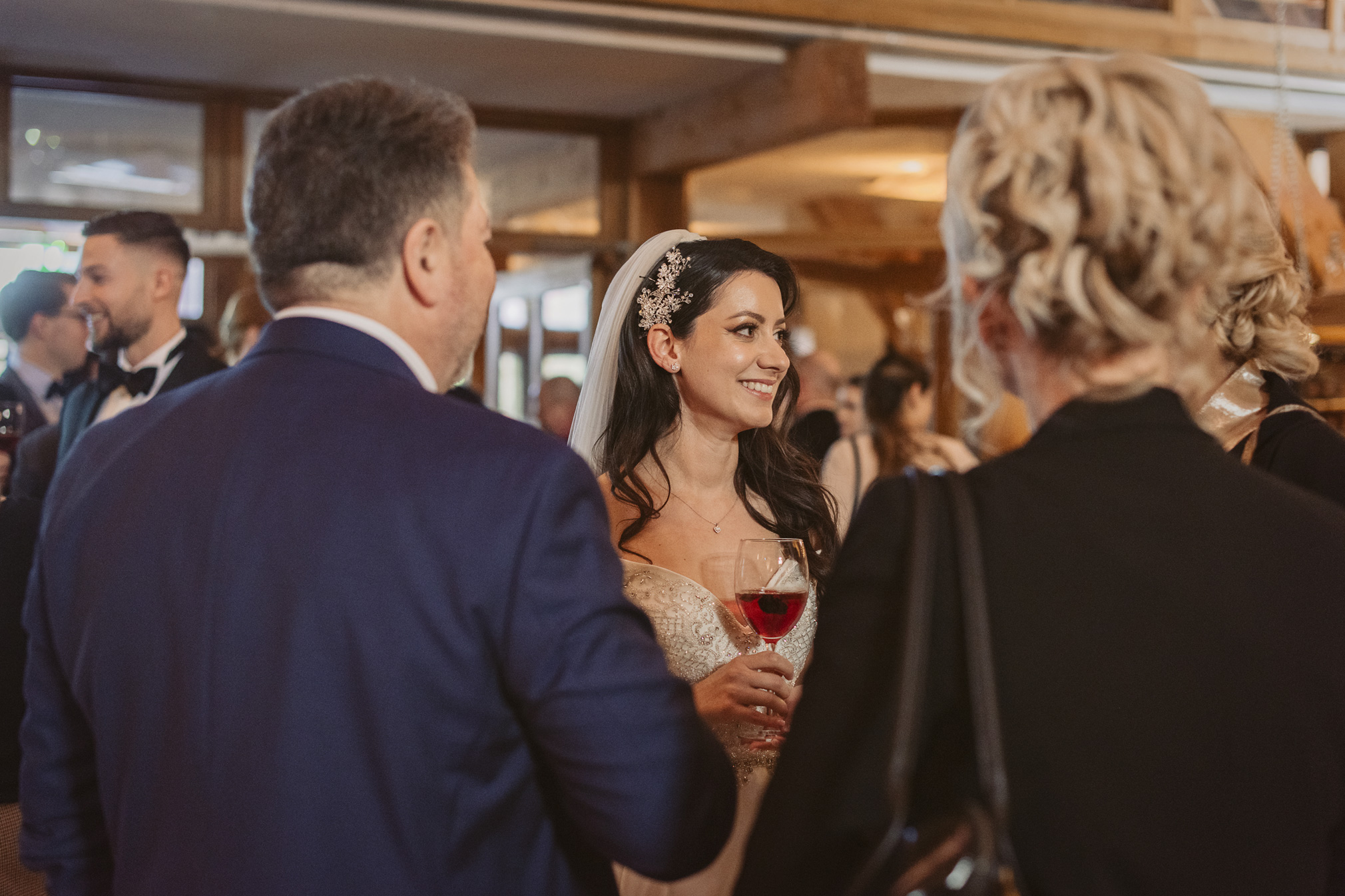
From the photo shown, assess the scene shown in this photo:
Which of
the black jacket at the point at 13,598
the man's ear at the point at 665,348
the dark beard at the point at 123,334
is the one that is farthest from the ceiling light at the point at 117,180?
the man's ear at the point at 665,348

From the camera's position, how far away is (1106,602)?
39.6 inches

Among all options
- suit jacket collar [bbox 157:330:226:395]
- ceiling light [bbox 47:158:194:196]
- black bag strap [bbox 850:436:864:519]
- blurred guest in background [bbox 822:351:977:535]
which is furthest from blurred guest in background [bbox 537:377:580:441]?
ceiling light [bbox 47:158:194:196]

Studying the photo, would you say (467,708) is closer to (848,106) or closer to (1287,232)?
(1287,232)

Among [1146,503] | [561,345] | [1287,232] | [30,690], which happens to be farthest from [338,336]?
[561,345]

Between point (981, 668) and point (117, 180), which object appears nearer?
point (981, 668)

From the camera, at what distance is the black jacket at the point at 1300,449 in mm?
1872

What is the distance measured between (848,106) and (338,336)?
4.30m

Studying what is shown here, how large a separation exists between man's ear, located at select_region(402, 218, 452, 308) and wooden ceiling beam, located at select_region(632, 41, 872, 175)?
13.8ft

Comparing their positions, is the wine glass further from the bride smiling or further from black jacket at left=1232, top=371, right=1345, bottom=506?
black jacket at left=1232, top=371, right=1345, bottom=506

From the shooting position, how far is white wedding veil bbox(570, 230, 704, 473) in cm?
269

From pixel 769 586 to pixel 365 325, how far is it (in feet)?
2.87

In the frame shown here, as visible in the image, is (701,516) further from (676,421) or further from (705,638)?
(705,638)

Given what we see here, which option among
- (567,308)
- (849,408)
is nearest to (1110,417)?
(567,308)

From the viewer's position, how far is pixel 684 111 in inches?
254
